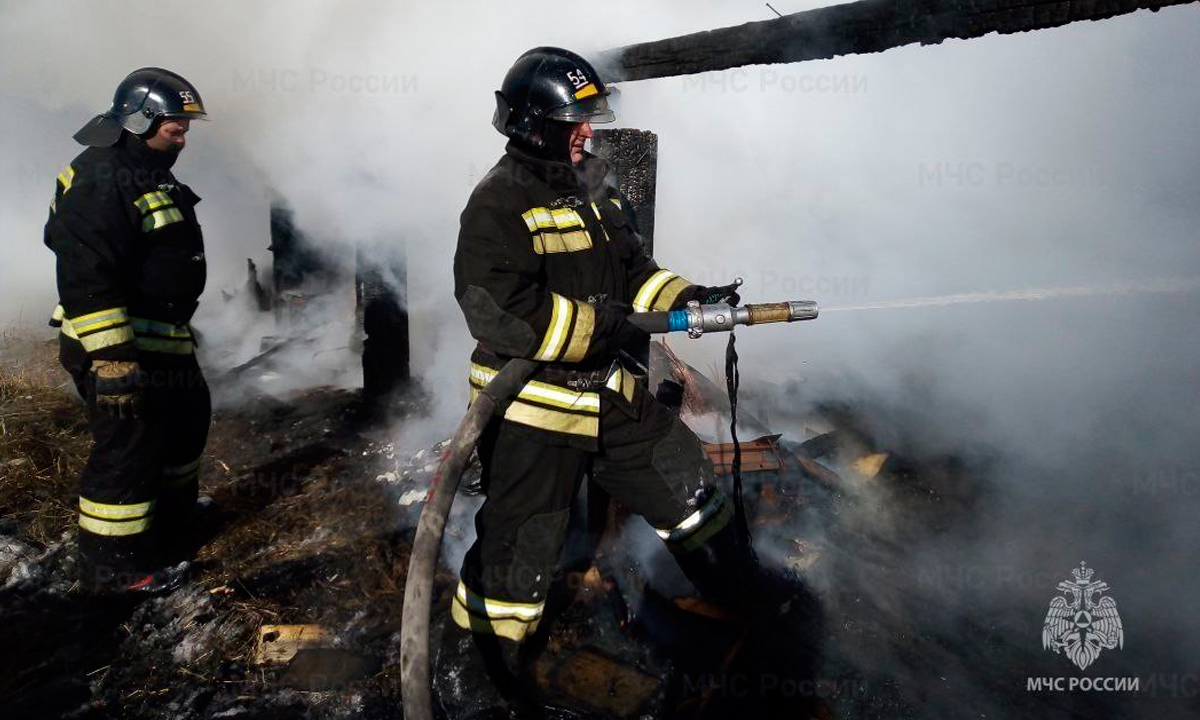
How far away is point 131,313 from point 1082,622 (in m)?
5.35

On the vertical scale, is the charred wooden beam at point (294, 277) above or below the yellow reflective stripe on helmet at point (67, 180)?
below

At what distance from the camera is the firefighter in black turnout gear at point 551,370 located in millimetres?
2598

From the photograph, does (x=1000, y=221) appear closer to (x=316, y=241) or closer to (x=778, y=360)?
(x=778, y=360)

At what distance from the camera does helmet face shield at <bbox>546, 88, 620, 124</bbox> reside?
273cm

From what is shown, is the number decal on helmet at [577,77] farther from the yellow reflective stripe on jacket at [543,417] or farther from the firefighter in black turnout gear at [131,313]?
the firefighter in black turnout gear at [131,313]

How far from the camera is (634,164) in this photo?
4.07m

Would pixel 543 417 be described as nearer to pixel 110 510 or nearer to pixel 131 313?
pixel 131 313

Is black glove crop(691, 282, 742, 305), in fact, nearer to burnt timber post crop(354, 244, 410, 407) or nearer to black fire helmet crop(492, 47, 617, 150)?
black fire helmet crop(492, 47, 617, 150)

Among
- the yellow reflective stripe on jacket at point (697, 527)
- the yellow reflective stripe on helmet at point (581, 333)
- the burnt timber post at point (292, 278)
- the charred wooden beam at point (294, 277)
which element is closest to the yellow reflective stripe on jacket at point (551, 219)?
the yellow reflective stripe on helmet at point (581, 333)

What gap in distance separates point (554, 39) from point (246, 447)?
4037 mm

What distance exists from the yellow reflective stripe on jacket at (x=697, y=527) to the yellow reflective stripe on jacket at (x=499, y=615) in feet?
2.14

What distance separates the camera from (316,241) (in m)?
6.47

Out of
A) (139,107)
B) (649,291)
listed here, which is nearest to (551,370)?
(649,291)

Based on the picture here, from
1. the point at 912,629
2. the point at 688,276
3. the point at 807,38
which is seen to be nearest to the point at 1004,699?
the point at 912,629
